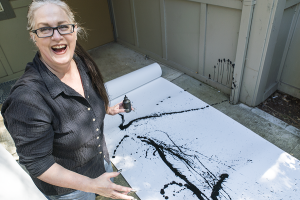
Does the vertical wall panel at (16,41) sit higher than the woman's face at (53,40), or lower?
lower

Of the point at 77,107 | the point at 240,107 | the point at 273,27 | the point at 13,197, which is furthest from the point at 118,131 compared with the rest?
the point at 273,27

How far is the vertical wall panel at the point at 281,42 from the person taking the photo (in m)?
2.41

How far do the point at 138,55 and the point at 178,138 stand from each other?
8.44 ft

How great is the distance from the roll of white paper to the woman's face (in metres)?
1.96

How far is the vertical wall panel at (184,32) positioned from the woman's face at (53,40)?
7.57 ft

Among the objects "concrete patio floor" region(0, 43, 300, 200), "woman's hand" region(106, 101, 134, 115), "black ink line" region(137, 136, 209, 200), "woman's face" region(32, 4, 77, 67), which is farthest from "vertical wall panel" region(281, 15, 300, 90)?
"woman's face" region(32, 4, 77, 67)

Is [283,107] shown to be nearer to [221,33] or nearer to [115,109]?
[221,33]

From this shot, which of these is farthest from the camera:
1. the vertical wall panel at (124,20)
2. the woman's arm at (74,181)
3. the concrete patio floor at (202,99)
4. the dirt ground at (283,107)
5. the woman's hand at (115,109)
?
the vertical wall panel at (124,20)

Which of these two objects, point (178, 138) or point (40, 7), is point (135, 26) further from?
point (40, 7)

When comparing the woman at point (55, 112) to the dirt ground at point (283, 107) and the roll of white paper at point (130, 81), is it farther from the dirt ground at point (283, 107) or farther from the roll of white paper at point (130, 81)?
the dirt ground at point (283, 107)

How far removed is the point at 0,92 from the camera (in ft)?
12.1

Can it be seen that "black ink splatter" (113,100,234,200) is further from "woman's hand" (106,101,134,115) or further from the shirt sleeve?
the shirt sleeve

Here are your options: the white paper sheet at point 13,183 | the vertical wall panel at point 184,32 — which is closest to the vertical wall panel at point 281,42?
the vertical wall panel at point 184,32

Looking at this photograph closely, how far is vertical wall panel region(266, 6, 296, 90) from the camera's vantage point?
2410 millimetres
